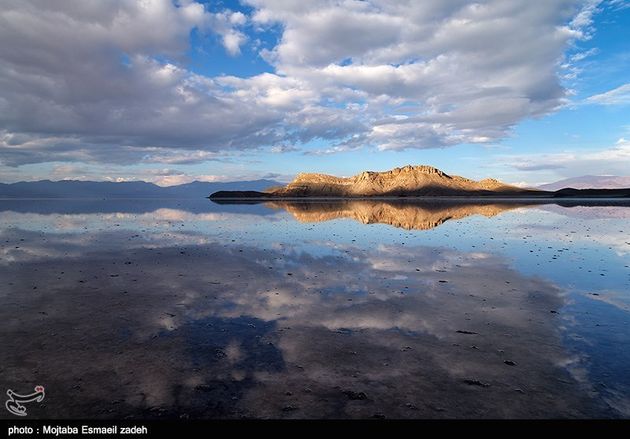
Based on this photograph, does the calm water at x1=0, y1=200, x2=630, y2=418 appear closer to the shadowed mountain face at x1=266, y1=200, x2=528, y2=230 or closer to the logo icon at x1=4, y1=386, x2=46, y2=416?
the logo icon at x1=4, y1=386, x2=46, y2=416

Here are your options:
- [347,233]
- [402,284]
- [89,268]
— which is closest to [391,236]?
[347,233]

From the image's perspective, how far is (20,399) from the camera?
8031 millimetres

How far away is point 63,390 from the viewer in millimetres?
8328

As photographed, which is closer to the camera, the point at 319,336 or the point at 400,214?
the point at 319,336

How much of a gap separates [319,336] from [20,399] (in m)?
7.46

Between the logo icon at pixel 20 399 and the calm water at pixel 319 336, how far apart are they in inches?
6.8

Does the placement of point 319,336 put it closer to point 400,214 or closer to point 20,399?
point 20,399

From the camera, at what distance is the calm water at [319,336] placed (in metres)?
7.94

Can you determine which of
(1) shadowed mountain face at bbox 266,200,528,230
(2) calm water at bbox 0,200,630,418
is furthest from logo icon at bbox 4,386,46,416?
(1) shadowed mountain face at bbox 266,200,528,230

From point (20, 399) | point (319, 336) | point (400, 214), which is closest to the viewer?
point (20, 399)

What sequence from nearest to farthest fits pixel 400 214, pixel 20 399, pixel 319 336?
pixel 20 399 → pixel 319 336 → pixel 400 214

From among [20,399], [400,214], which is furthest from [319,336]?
[400,214]

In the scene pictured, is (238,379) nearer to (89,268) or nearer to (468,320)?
(468,320)

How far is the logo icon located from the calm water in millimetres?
174
